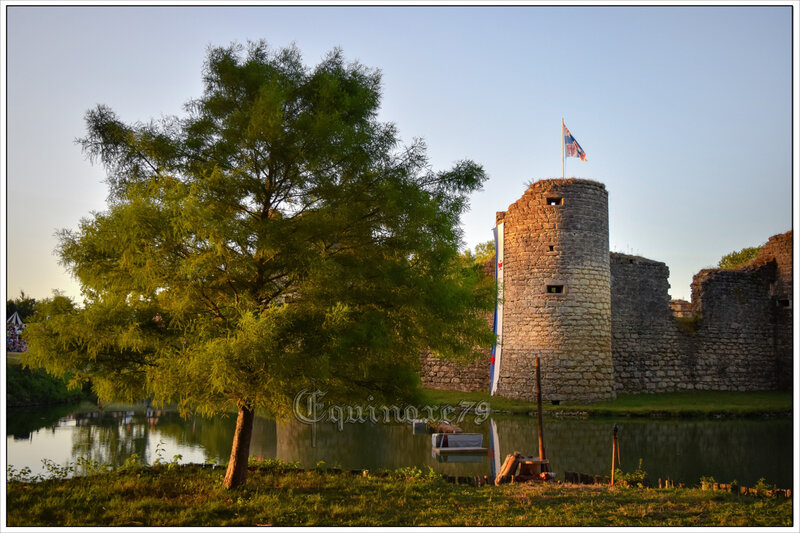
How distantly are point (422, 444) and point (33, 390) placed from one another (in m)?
17.7

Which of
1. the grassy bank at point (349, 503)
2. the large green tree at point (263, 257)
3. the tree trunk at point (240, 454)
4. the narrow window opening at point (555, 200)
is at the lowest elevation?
the grassy bank at point (349, 503)

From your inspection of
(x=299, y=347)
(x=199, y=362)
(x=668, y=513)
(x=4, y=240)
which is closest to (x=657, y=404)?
(x=668, y=513)

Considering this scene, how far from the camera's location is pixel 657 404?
2172cm

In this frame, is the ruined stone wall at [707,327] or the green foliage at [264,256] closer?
the green foliage at [264,256]

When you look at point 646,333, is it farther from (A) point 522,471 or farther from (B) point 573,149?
(A) point 522,471

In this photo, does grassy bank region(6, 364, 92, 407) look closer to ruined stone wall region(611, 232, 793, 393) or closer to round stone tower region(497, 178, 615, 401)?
round stone tower region(497, 178, 615, 401)

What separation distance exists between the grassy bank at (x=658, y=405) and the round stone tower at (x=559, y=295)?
0.66 m

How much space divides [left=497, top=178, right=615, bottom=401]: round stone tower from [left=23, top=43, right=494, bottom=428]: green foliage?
1191cm

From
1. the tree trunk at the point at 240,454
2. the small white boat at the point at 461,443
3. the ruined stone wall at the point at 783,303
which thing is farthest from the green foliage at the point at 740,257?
the tree trunk at the point at 240,454

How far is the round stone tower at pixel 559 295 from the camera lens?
21062 millimetres

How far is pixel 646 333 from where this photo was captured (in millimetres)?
24781

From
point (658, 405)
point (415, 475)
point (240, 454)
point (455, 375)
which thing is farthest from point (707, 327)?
point (240, 454)

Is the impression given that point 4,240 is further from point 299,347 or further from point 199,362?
point 299,347

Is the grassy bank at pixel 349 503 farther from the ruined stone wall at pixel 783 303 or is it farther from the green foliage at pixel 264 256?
the ruined stone wall at pixel 783 303
